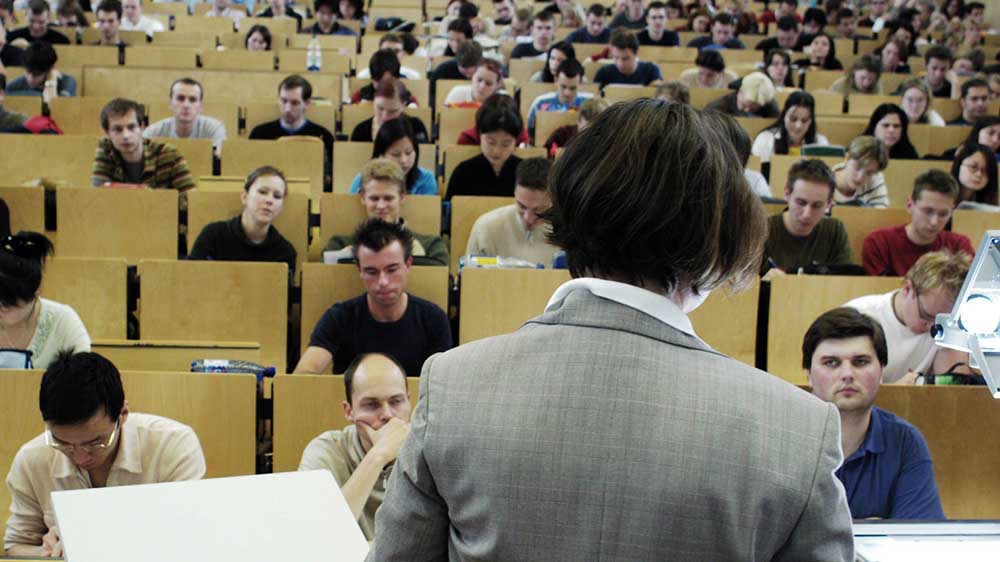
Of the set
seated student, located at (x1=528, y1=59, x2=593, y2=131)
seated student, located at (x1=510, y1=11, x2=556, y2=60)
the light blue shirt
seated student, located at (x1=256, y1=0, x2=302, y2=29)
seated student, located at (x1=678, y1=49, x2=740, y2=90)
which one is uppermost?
seated student, located at (x1=256, y1=0, x2=302, y2=29)

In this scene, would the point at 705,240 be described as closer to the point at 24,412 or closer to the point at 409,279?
the point at 24,412

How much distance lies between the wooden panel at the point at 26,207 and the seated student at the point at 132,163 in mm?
492

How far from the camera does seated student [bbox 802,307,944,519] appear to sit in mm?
2512

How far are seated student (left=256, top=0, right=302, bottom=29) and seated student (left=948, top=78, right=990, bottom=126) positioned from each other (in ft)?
16.1

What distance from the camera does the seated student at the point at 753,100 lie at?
6.32m

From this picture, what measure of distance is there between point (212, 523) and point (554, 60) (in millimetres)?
5946

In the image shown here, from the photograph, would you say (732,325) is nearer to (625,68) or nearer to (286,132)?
(286,132)

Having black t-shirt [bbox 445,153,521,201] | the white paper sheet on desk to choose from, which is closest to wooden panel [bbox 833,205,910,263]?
black t-shirt [bbox 445,153,521,201]

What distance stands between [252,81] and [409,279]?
10.7ft

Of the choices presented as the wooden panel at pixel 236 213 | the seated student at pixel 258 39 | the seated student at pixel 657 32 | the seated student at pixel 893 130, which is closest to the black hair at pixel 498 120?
the wooden panel at pixel 236 213

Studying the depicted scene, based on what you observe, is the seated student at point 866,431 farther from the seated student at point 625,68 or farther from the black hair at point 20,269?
the seated student at point 625,68

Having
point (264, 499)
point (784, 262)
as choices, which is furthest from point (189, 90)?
point (264, 499)

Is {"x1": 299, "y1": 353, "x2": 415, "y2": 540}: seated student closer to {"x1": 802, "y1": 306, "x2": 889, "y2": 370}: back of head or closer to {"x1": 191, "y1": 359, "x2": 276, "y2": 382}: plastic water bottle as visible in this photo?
{"x1": 191, "y1": 359, "x2": 276, "y2": 382}: plastic water bottle

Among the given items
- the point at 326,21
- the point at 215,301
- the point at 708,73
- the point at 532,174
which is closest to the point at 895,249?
the point at 532,174
